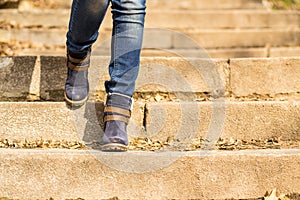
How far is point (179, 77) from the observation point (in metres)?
3.36

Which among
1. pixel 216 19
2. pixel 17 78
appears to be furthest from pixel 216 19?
pixel 17 78

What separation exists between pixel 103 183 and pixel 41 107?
60 cm

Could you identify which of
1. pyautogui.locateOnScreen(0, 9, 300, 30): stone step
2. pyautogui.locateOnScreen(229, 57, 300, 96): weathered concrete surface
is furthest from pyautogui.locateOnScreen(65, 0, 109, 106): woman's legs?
pyautogui.locateOnScreen(0, 9, 300, 30): stone step

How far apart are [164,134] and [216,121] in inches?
10.5

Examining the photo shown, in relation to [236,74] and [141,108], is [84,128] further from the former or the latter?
[236,74]

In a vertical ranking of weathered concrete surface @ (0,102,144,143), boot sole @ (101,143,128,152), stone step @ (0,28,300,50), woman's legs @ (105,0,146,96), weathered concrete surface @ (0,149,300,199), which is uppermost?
stone step @ (0,28,300,50)

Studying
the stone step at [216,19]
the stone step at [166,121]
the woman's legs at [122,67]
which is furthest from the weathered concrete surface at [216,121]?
the stone step at [216,19]

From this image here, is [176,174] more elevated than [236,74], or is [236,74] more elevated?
[236,74]

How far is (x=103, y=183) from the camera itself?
2471mm

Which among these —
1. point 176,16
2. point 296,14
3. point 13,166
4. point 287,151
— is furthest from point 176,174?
point 296,14

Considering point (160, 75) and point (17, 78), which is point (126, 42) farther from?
point (17, 78)

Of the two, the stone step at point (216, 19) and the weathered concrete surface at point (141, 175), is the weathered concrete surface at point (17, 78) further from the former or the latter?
the stone step at point (216, 19)

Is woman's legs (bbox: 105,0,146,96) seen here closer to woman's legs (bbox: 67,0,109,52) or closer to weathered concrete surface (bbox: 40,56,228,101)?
woman's legs (bbox: 67,0,109,52)

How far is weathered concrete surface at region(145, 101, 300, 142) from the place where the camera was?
114 inches
